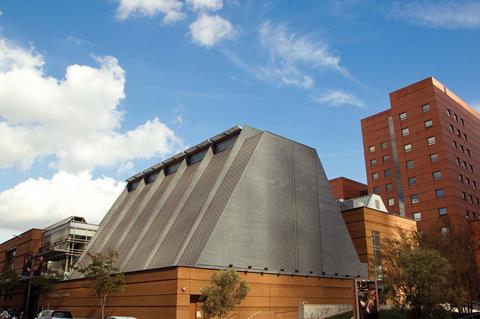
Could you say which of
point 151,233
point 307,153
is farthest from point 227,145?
point 151,233

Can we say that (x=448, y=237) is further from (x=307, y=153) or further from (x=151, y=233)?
(x=151, y=233)

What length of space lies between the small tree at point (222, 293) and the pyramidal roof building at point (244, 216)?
2672mm

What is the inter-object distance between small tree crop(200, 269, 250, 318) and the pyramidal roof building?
267cm

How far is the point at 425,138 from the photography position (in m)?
79.2

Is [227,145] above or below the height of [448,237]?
above

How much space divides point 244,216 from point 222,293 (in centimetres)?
878

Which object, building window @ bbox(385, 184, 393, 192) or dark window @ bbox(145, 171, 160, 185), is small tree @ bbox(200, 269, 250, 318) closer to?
dark window @ bbox(145, 171, 160, 185)

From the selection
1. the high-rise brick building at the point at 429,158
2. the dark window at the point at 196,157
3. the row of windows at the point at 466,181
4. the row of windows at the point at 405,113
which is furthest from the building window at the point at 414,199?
the dark window at the point at 196,157

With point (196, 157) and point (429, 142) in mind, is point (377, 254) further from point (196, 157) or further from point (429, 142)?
point (429, 142)

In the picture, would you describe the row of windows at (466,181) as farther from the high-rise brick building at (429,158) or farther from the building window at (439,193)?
the building window at (439,193)

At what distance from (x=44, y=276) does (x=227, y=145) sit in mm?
29697

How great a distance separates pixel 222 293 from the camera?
3041cm

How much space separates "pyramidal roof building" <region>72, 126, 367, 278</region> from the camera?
3609 centimetres

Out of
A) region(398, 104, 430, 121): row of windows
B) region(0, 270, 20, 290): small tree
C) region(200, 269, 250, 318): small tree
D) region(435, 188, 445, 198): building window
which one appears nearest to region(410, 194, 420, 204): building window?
region(435, 188, 445, 198): building window
